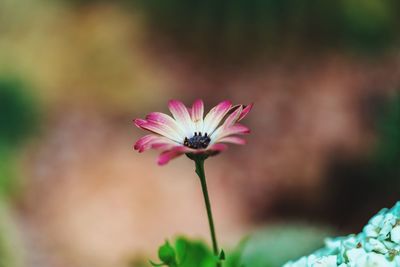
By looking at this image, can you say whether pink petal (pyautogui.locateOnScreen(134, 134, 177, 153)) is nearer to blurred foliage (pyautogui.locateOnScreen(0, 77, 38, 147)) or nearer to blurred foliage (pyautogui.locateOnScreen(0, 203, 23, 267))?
blurred foliage (pyautogui.locateOnScreen(0, 203, 23, 267))

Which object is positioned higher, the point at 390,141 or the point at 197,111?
the point at 390,141

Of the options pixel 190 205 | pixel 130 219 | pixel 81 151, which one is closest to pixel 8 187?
pixel 81 151

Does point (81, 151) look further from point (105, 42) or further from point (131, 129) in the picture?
point (105, 42)

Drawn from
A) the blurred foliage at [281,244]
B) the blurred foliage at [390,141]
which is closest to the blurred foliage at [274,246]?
the blurred foliage at [281,244]

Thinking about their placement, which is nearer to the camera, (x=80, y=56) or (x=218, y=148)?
(x=218, y=148)

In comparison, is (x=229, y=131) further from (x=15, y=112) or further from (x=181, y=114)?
(x=15, y=112)

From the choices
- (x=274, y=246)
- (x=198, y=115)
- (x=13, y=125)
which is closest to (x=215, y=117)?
(x=198, y=115)
